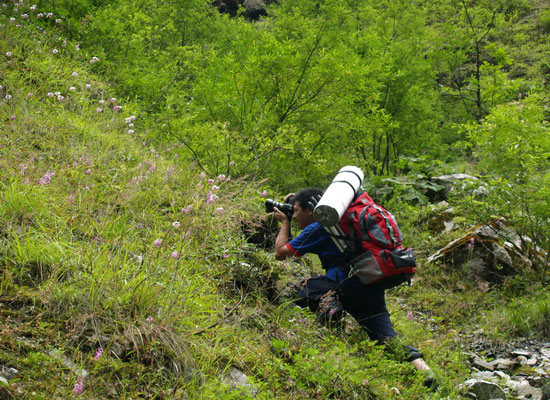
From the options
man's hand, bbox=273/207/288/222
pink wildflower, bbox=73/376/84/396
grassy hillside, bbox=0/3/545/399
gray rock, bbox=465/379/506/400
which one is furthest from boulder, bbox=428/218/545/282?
pink wildflower, bbox=73/376/84/396

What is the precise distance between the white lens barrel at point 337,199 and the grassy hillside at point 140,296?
35.6 inches

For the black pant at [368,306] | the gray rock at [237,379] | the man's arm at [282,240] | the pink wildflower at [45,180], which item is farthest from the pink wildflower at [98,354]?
the black pant at [368,306]

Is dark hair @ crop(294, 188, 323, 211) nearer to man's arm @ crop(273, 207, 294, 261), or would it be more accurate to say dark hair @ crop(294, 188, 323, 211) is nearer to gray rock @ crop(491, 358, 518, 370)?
man's arm @ crop(273, 207, 294, 261)

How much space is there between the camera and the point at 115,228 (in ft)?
12.2

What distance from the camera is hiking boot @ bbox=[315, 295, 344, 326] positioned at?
13.4 feet

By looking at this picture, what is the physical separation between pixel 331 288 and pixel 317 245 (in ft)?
1.41

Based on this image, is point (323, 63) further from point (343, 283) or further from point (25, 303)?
point (25, 303)

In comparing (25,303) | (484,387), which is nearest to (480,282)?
(484,387)

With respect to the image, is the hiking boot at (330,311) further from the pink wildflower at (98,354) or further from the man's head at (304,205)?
the pink wildflower at (98,354)

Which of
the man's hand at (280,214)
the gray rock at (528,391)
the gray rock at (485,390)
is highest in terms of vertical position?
the man's hand at (280,214)

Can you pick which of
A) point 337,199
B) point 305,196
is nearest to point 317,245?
point 305,196

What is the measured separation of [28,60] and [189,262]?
15.8ft

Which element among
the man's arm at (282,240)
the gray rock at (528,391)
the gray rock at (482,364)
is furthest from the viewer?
the gray rock at (482,364)

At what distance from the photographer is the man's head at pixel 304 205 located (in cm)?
441
